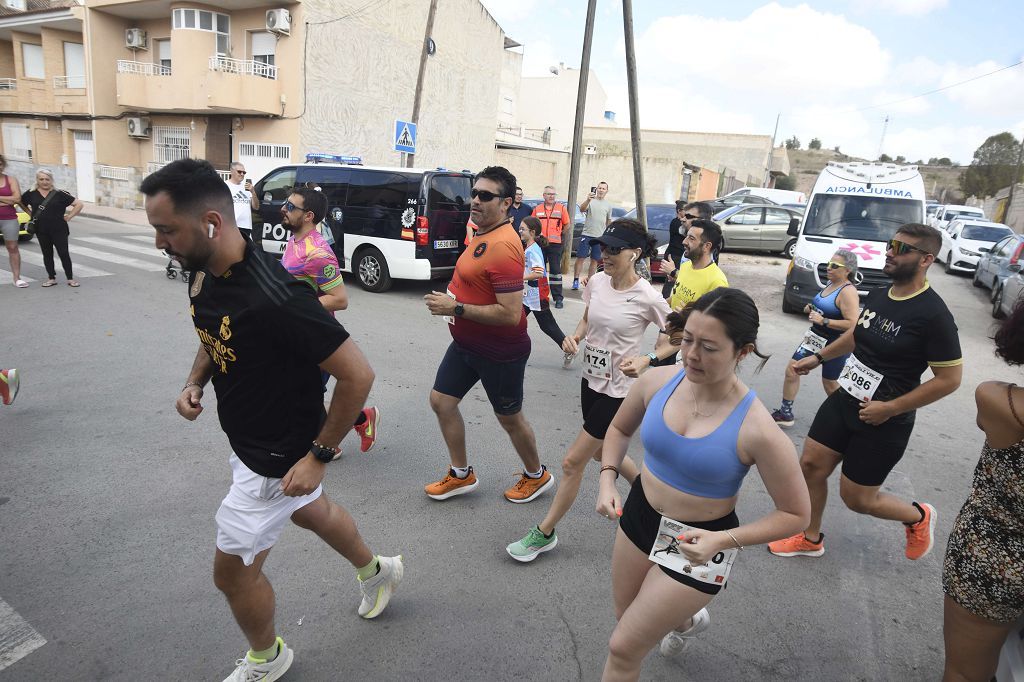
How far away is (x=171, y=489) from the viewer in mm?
3971

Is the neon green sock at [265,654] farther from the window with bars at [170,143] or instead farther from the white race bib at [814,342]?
the window with bars at [170,143]

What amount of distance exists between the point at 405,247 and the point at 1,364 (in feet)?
18.1

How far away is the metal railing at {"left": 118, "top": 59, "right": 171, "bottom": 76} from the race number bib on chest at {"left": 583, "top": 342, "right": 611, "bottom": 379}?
2484 centimetres

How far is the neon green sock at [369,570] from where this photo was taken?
9.18 feet

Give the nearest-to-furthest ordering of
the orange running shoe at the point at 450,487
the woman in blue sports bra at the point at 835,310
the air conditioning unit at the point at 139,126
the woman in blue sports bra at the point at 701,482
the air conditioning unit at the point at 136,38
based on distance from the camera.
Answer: the woman in blue sports bra at the point at 701,482 → the orange running shoe at the point at 450,487 → the woman in blue sports bra at the point at 835,310 → the air conditioning unit at the point at 136,38 → the air conditioning unit at the point at 139,126

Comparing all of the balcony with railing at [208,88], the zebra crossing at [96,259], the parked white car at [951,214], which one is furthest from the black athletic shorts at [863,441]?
the parked white car at [951,214]

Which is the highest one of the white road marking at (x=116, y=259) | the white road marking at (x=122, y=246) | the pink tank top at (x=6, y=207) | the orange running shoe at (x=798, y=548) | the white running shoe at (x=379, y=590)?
the pink tank top at (x=6, y=207)

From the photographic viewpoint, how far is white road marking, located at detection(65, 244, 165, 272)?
11.2 meters

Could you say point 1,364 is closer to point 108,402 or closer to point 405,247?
point 108,402

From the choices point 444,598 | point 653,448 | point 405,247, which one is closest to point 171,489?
point 444,598

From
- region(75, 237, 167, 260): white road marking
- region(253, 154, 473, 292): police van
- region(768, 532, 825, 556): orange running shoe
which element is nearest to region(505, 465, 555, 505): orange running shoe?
region(768, 532, 825, 556): orange running shoe

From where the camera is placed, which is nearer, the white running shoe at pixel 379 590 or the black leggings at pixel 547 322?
the white running shoe at pixel 379 590

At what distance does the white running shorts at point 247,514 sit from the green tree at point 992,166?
5998 centimetres

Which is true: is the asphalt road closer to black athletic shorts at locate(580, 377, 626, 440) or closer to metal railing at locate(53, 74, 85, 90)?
black athletic shorts at locate(580, 377, 626, 440)
